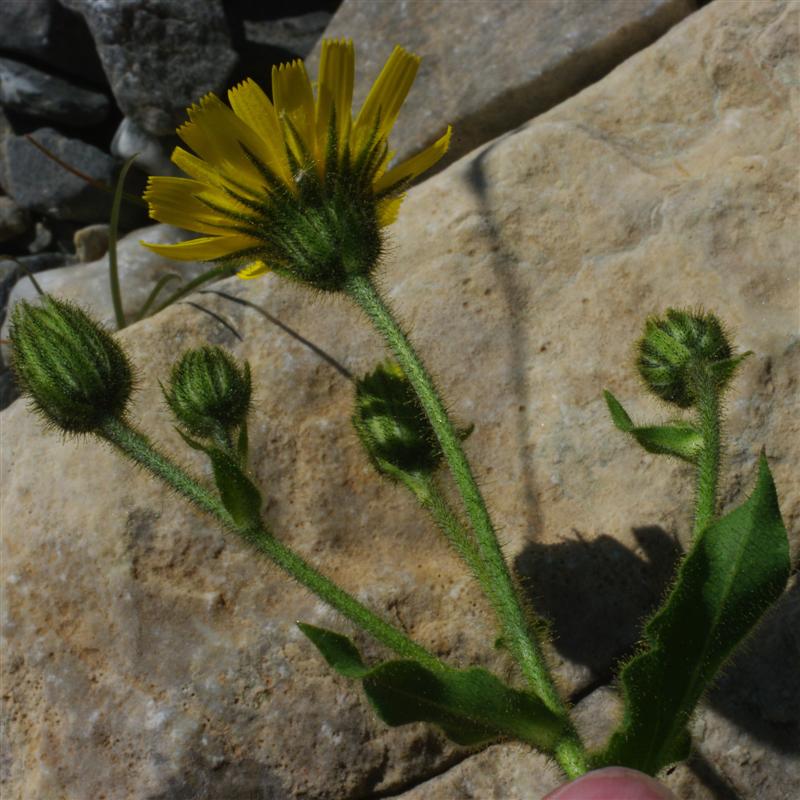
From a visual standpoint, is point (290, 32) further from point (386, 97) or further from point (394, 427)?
point (394, 427)

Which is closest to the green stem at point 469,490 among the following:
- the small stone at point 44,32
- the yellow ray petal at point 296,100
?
the yellow ray petal at point 296,100

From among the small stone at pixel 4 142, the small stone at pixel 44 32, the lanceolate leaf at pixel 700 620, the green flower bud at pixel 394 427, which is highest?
the small stone at pixel 44 32

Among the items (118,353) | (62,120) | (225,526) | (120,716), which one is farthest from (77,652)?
(62,120)

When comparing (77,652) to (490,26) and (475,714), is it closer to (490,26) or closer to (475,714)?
(475,714)

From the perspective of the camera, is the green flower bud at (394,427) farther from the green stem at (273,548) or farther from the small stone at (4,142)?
the small stone at (4,142)

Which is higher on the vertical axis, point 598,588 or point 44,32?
point 44,32

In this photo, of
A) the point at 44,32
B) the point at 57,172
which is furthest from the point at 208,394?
the point at 44,32
